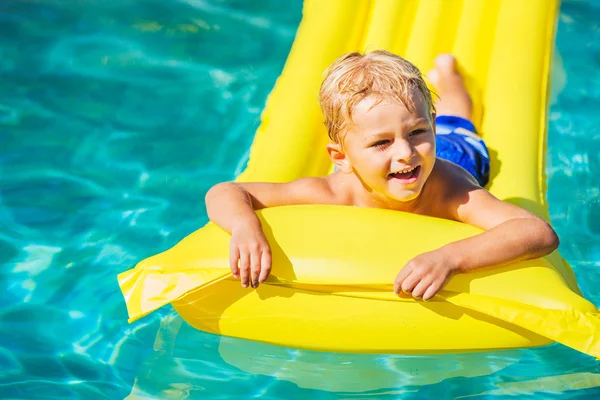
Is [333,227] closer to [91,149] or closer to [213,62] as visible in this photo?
[91,149]

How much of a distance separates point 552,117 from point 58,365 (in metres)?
1.99

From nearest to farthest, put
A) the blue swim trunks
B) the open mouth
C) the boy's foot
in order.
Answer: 1. the open mouth
2. the blue swim trunks
3. the boy's foot

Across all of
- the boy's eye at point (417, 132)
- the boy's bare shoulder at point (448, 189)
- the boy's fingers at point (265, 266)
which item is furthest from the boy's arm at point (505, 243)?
the boy's fingers at point (265, 266)

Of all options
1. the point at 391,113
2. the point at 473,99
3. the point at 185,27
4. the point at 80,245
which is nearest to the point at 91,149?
the point at 80,245

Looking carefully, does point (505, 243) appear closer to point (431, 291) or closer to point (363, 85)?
point (431, 291)

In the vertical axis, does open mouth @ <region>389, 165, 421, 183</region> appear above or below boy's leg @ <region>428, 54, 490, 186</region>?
below

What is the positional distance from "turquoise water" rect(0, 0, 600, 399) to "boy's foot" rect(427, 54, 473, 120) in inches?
19.9

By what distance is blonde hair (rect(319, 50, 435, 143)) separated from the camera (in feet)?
5.88

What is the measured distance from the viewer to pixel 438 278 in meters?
1.73

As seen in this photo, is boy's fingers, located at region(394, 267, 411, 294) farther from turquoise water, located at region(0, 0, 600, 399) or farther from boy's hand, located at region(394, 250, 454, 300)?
turquoise water, located at region(0, 0, 600, 399)

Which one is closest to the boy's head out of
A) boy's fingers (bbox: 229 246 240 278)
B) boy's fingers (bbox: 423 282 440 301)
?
boy's fingers (bbox: 423 282 440 301)

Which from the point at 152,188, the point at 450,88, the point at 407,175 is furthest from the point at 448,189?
the point at 152,188

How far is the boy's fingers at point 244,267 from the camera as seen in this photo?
1781mm

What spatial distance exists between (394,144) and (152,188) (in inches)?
48.8
